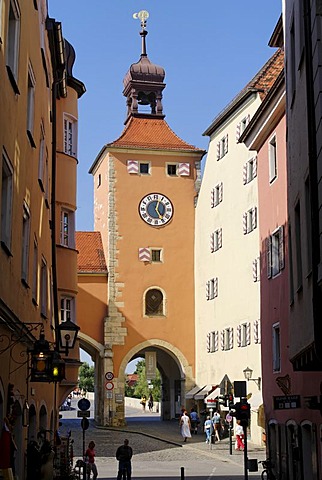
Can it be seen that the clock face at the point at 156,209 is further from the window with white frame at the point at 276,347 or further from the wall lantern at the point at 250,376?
the window with white frame at the point at 276,347

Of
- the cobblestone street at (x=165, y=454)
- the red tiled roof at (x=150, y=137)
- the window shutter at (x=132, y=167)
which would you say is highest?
the red tiled roof at (x=150, y=137)

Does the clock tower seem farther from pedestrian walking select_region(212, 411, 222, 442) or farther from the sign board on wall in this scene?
pedestrian walking select_region(212, 411, 222, 442)

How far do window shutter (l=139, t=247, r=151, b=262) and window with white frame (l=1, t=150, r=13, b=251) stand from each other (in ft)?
112

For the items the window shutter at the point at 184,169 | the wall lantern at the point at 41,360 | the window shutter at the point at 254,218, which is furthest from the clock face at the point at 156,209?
the wall lantern at the point at 41,360

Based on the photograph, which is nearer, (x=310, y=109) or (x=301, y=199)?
(x=310, y=109)

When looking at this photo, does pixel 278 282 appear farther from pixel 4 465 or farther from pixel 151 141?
pixel 151 141

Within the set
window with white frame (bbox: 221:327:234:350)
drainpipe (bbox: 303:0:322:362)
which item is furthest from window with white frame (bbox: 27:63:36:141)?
window with white frame (bbox: 221:327:234:350)

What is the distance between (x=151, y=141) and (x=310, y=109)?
126ft

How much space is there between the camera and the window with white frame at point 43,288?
63.6 ft

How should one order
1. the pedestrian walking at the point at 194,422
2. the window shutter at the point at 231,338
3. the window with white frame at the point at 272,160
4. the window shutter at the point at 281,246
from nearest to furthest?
the window shutter at the point at 281,246, the window with white frame at the point at 272,160, the window shutter at the point at 231,338, the pedestrian walking at the point at 194,422

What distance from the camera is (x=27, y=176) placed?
50.0 ft

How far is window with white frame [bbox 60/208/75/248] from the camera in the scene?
24625mm

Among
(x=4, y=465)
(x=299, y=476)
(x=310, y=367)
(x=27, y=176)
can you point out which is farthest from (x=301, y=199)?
(x=299, y=476)

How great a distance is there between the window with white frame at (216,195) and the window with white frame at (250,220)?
4325mm
